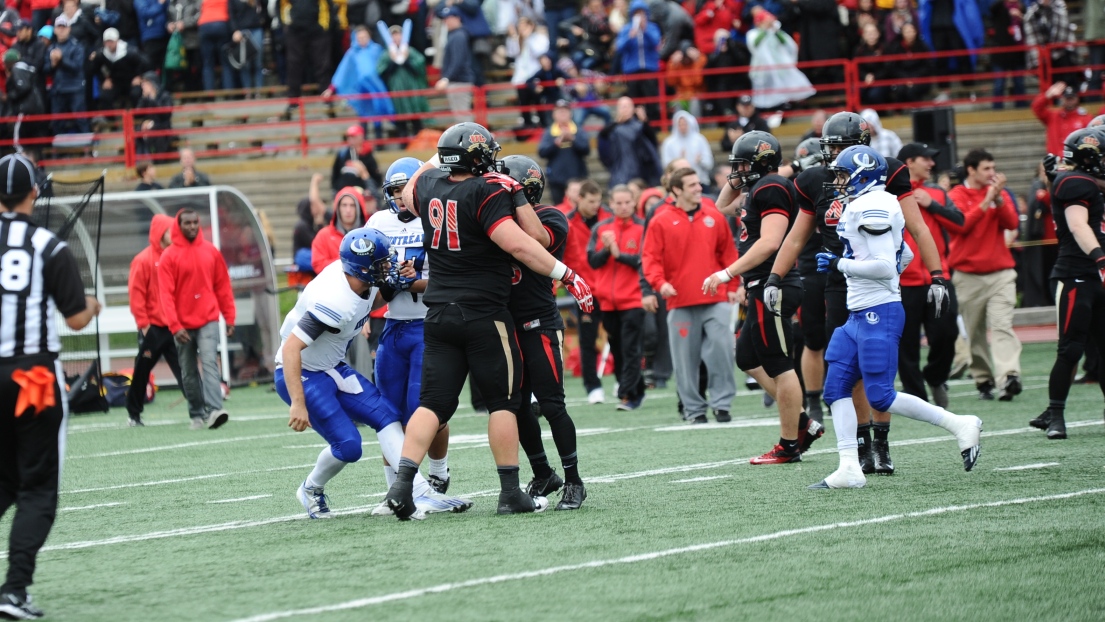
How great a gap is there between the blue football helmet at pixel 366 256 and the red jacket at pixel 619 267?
686 centimetres

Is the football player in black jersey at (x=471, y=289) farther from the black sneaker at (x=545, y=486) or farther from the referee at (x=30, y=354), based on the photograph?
the referee at (x=30, y=354)

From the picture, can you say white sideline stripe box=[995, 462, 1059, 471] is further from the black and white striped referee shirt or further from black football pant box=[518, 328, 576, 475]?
the black and white striped referee shirt

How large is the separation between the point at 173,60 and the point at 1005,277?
15.4m

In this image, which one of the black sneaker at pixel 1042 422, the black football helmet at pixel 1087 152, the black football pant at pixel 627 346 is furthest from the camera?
the black football pant at pixel 627 346

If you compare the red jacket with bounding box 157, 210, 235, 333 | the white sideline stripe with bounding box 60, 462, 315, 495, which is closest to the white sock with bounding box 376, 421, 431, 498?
the white sideline stripe with bounding box 60, 462, 315, 495

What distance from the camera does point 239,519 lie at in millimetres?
7750

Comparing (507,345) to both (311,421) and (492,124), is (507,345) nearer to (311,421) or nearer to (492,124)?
(311,421)

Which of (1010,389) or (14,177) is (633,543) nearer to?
(14,177)

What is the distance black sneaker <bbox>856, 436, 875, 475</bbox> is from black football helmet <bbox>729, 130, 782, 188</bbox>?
180 cm

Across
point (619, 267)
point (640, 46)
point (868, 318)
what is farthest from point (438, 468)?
point (640, 46)

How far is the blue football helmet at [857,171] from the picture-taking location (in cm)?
779

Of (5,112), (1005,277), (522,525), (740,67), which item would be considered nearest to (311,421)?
(522,525)

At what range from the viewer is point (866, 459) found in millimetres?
8445

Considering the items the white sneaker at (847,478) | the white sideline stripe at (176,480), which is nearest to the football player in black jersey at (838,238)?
the white sneaker at (847,478)
